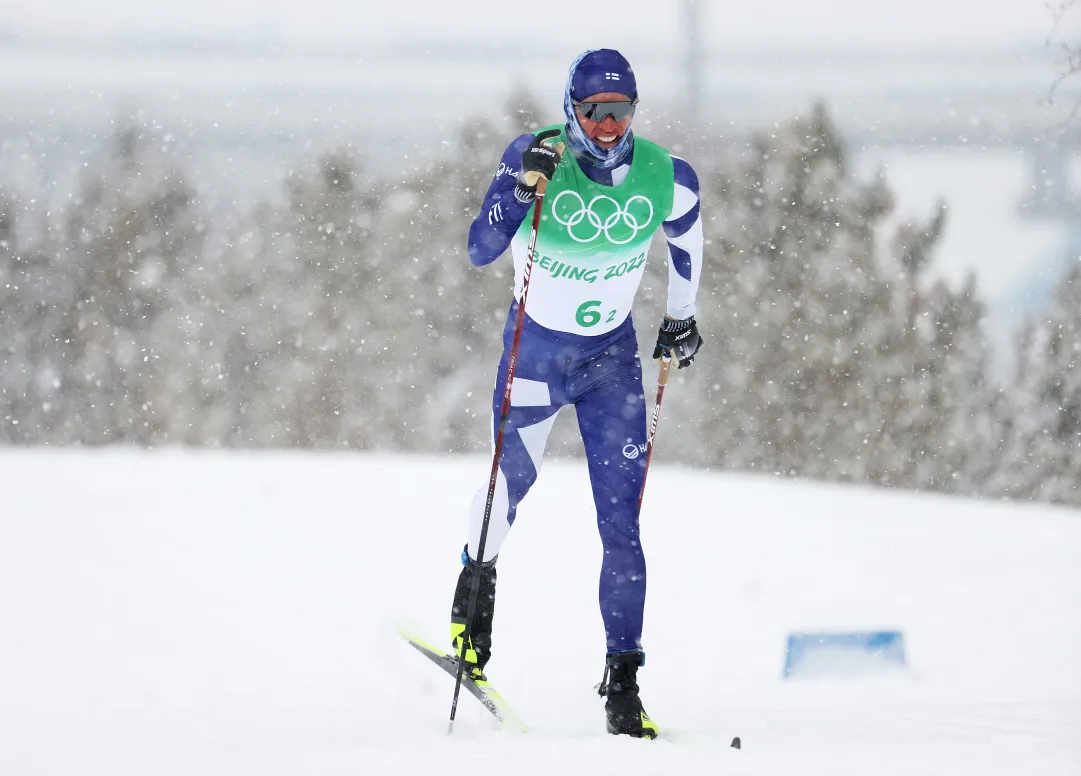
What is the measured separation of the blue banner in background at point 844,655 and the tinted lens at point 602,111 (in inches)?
124

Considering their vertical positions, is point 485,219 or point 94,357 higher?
point 485,219

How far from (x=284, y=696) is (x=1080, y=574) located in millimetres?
5208

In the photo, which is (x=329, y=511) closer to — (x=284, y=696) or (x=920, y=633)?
(x=284, y=696)

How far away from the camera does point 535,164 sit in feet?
11.6

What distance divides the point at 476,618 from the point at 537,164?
70.3 inches

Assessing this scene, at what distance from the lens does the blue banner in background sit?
214 inches

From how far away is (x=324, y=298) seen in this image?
46656mm

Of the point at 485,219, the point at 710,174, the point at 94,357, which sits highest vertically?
the point at 710,174

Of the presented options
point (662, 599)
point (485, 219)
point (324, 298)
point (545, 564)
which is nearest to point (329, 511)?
point (545, 564)

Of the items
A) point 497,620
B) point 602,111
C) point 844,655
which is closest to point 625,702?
point 602,111

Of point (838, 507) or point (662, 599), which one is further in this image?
point (838, 507)

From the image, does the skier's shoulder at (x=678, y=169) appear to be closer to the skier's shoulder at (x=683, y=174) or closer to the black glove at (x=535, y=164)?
the skier's shoulder at (x=683, y=174)

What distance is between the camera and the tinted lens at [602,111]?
3678 mm

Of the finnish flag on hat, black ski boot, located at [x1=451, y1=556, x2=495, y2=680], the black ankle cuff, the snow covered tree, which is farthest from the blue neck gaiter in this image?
the snow covered tree
